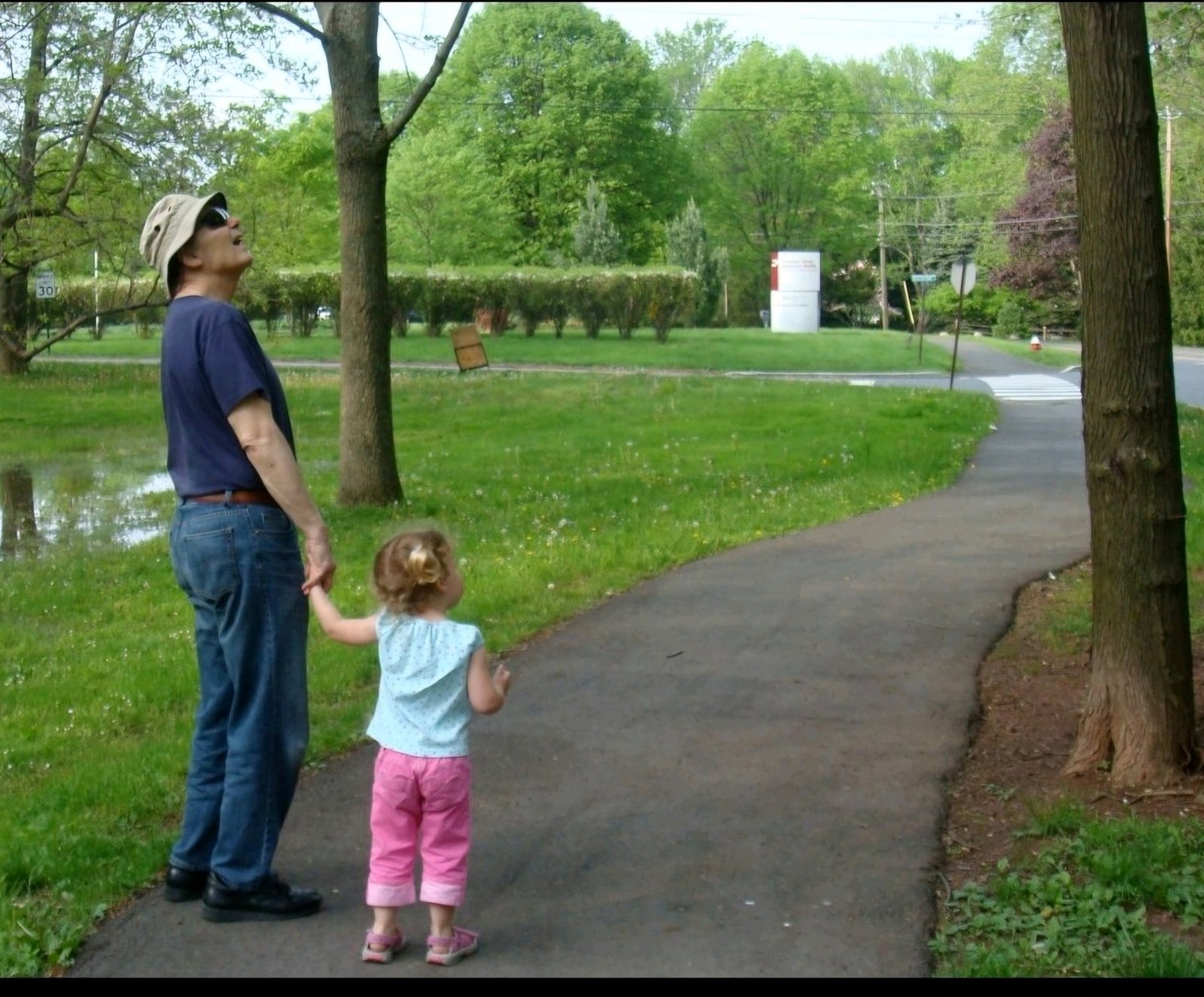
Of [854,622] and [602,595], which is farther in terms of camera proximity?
[602,595]

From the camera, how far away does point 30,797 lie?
5.75 metres

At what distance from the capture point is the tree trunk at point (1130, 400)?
5703 millimetres

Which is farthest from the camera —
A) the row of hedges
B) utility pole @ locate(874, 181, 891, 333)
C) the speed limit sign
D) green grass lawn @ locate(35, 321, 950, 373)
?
utility pole @ locate(874, 181, 891, 333)

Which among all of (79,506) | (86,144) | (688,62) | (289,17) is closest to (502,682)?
(289,17)

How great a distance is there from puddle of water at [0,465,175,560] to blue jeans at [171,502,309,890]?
8.46 meters

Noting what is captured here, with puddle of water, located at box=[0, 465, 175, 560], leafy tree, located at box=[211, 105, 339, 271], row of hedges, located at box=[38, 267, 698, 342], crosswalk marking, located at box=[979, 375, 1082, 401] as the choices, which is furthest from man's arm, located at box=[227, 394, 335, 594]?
row of hedges, located at box=[38, 267, 698, 342]

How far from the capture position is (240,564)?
445cm

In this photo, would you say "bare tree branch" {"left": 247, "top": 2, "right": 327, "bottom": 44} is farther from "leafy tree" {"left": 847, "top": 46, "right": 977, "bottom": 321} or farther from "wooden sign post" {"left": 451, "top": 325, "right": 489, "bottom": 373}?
"leafy tree" {"left": 847, "top": 46, "right": 977, "bottom": 321}

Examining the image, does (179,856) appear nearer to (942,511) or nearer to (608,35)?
(942,511)

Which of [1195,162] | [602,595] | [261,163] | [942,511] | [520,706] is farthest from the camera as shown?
[1195,162]

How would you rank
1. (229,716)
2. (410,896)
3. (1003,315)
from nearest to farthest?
(410,896)
(229,716)
(1003,315)

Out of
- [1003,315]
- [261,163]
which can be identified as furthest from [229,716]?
[1003,315]

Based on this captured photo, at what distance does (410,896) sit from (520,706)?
8.71 ft

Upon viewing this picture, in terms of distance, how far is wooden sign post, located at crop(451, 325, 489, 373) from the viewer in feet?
104
